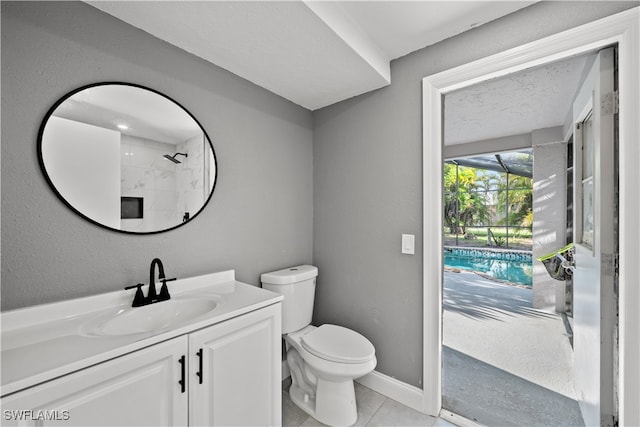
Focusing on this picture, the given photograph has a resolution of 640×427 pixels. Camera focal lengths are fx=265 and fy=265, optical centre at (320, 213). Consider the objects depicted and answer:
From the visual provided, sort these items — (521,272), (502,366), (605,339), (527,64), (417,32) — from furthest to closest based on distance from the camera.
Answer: (521,272)
(502,366)
(417,32)
(527,64)
(605,339)

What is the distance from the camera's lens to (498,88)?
2.32 meters

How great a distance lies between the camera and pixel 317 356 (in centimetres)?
155

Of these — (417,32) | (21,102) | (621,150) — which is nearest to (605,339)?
(621,150)

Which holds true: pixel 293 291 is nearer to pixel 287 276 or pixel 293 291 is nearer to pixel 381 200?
pixel 287 276

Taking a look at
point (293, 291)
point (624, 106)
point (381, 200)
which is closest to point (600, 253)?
point (624, 106)

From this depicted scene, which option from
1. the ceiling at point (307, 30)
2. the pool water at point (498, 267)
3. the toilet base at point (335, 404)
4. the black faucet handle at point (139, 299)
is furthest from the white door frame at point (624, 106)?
the pool water at point (498, 267)

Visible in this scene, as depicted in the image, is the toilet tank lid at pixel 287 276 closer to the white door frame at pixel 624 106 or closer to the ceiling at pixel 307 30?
the ceiling at pixel 307 30

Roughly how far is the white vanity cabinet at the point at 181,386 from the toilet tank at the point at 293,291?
0.46 meters

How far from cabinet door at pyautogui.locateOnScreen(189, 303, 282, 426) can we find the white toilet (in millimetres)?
325

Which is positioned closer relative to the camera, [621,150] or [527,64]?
[621,150]

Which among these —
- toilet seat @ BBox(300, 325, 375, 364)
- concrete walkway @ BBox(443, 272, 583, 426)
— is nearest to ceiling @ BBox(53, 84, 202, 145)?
toilet seat @ BBox(300, 325, 375, 364)

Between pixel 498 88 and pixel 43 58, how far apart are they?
299 cm

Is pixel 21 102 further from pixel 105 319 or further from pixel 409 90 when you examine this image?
pixel 409 90

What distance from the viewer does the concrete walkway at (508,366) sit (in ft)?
5.37
